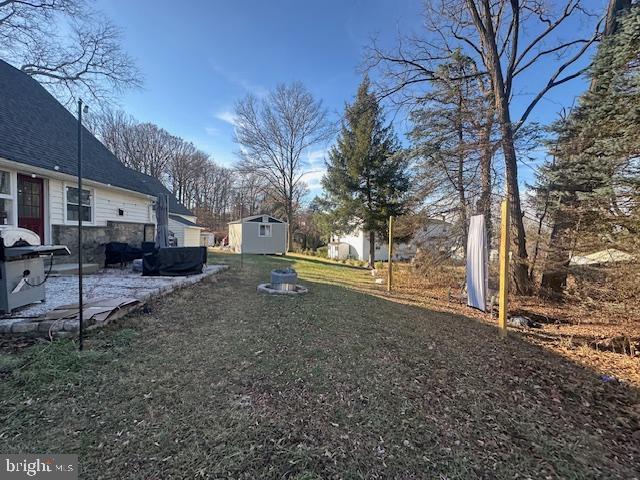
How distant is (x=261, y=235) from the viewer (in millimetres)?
21688

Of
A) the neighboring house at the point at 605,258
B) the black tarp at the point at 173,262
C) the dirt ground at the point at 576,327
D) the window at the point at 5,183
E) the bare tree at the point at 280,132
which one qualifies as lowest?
the dirt ground at the point at 576,327

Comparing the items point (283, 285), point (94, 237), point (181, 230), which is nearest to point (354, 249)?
point (181, 230)

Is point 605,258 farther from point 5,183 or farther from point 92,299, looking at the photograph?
point 5,183

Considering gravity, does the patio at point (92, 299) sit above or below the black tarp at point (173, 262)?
below

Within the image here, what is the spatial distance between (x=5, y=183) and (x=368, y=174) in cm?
1373

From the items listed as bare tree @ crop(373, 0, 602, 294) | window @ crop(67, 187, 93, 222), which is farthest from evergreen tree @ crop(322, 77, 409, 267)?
window @ crop(67, 187, 93, 222)

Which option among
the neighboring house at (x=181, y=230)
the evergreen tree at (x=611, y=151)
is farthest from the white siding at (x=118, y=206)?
the evergreen tree at (x=611, y=151)

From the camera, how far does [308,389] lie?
2.64 meters

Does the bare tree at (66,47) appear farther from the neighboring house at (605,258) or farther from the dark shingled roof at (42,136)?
the neighboring house at (605,258)

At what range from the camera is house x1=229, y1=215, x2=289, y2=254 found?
844 inches

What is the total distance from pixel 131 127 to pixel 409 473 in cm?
3425

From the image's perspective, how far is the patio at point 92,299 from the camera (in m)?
3.37

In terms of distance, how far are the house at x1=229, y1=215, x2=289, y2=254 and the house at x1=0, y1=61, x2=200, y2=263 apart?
33.3 feet

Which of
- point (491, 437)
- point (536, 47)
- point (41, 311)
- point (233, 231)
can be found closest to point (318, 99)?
point (233, 231)
